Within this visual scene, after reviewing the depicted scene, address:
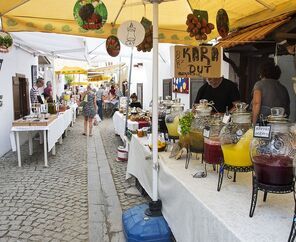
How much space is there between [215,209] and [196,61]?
1.66 metres

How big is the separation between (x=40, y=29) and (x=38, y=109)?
151 inches

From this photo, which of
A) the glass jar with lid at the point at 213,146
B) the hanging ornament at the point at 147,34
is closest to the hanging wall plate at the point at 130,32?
the hanging ornament at the point at 147,34

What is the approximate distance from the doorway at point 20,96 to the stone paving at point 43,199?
2129 mm

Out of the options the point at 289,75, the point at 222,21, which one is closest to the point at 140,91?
the point at 289,75

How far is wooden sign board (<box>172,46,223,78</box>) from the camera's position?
3.03 metres

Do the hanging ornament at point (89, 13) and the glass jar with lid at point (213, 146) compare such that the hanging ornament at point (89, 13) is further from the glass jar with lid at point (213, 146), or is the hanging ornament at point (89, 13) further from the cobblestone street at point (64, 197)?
the cobblestone street at point (64, 197)

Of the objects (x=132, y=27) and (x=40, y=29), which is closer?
(x=132, y=27)

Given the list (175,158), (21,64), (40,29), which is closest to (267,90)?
(175,158)

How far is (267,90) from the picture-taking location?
3764 millimetres

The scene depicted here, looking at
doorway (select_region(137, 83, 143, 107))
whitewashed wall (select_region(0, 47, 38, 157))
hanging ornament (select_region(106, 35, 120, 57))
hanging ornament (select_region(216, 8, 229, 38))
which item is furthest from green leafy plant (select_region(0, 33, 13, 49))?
doorway (select_region(137, 83, 143, 107))

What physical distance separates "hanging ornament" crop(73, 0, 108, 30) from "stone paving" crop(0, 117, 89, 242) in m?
2.26

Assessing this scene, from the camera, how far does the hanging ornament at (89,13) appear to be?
310cm

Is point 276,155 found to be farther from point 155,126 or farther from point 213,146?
point 155,126

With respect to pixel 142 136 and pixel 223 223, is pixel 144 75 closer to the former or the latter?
pixel 142 136
